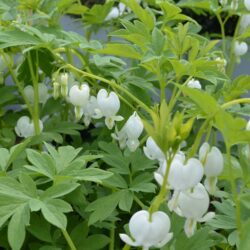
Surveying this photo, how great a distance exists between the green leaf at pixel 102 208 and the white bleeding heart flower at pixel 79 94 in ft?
0.85

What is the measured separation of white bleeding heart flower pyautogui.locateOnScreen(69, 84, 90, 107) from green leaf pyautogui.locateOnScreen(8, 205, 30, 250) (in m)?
0.39

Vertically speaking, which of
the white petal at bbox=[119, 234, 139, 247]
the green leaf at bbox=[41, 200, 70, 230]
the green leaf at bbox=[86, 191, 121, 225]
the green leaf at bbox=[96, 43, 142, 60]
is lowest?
the green leaf at bbox=[86, 191, 121, 225]

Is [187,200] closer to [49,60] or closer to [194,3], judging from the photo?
[49,60]

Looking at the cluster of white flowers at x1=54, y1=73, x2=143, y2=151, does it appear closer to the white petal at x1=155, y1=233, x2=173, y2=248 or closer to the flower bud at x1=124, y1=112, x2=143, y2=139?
the flower bud at x1=124, y1=112, x2=143, y2=139

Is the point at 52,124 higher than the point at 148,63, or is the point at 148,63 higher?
the point at 148,63

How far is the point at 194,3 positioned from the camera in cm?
179

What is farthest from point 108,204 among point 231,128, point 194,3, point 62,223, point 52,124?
point 194,3

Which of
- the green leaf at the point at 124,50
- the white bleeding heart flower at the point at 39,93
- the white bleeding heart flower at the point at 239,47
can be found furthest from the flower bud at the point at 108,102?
the white bleeding heart flower at the point at 239,47

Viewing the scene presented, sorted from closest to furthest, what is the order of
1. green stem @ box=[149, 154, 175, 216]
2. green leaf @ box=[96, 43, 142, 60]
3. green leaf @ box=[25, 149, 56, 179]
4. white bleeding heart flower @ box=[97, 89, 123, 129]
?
green stem @ box=[149, 154, 175, 216], green leaf @ box=[25, 149, 56, 179], green leaf @ box=[96, 43, 142, 60], white bleeding heart flower @ box=[97, 89, 123, 129]

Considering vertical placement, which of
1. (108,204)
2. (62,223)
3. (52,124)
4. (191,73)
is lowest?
(52,124)

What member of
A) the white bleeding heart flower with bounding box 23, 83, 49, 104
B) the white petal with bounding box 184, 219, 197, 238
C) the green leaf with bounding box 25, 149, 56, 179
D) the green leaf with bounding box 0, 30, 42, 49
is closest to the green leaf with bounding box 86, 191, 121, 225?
the green leaf with bounding box 25, 149, 56, 179

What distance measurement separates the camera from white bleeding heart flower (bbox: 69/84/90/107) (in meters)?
1.27

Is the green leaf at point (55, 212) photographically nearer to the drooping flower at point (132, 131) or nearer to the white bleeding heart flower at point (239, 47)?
the drooping flower at point (132, 131)

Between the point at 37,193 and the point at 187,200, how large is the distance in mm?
Answer: 297
